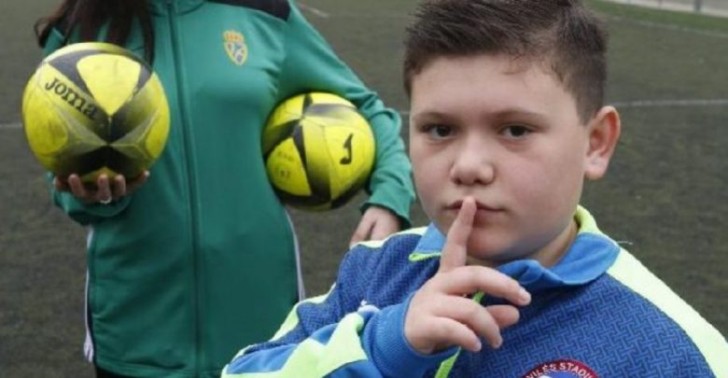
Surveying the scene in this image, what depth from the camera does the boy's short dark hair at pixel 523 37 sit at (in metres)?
1.83

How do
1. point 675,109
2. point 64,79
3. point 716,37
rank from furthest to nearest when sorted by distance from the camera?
point 716,37
point 675,109
point 64,79

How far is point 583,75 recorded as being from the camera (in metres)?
1.89

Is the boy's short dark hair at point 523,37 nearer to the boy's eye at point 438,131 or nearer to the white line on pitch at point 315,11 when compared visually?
the boy's eye at point 438,131

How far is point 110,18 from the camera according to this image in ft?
10.6

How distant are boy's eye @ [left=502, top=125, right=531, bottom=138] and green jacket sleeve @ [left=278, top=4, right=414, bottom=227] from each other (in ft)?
5.40

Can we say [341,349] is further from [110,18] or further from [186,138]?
[110,18]

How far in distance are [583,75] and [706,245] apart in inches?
238

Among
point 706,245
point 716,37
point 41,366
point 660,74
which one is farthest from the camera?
point 716,37

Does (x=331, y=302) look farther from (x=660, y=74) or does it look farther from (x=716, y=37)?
(x=716, y=37)

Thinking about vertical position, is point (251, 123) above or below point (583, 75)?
below

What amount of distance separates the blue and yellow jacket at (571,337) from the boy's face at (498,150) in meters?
0.06

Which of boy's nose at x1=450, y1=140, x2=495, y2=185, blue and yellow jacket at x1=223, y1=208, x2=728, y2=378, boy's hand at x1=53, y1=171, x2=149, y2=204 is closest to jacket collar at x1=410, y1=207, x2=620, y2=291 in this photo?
blue and yellow jacket at x1=223, y1=208, x2=728, y2=378

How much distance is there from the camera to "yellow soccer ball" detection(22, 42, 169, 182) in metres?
3.12

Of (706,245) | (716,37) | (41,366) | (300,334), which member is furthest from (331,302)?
(716,37)
